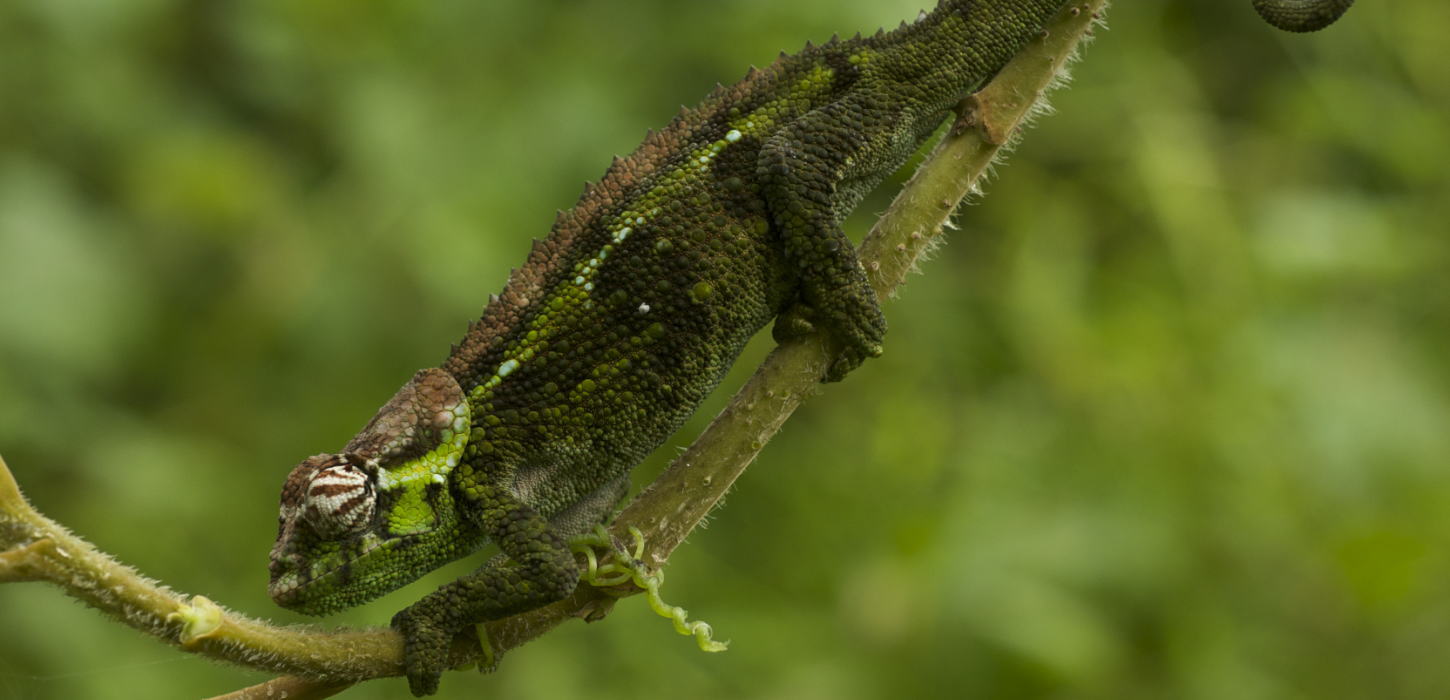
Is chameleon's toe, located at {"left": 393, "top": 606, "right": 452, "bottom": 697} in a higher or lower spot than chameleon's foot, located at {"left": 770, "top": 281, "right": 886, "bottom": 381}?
lower

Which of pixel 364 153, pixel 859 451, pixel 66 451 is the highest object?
pixel 859 451

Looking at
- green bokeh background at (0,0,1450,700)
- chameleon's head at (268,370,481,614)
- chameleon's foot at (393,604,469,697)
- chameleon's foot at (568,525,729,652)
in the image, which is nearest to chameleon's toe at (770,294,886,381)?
chameleon's foot at (568,525,729,652)

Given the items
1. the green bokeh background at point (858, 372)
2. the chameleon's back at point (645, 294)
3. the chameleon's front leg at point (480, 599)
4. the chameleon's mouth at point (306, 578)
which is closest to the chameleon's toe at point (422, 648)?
the chameleon's front leg at point (480, 599)

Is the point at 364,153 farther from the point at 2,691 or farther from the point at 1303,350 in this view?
the point at 1303,350

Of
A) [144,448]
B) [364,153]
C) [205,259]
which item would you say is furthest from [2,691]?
[205,259]

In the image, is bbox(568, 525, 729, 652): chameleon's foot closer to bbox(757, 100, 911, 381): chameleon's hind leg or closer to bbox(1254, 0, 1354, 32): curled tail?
bbox(757, 100, 911, 381): chameleon's hind leg

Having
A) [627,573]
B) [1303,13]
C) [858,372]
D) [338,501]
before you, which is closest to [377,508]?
[338,501]
